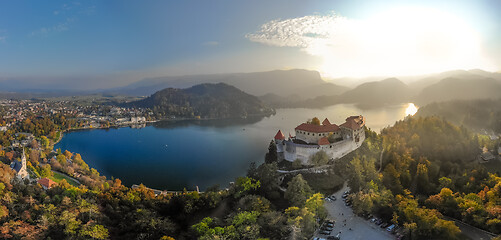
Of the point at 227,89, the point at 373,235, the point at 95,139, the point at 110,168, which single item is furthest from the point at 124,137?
the point at 227,89

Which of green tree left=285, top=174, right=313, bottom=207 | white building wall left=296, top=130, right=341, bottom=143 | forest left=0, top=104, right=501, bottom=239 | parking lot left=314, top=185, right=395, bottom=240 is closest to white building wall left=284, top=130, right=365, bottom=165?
forest left=0, top=104, right=501, bottom=239

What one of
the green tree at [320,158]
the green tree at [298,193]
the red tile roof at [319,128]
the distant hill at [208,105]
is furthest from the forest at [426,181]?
the distant hill at [208,105]

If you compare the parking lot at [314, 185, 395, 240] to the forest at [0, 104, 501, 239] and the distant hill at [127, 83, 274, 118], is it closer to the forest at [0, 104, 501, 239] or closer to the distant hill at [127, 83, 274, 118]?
the forest at [0, 104, 501, 239]

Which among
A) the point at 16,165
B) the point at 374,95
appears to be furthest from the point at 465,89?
the point at 374,95

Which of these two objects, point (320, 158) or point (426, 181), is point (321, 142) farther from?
point (426, 181)

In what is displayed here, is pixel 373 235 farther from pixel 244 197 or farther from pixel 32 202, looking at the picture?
pixel 32 202

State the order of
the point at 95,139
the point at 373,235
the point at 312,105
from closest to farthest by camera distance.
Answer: the point at 373,235 → the point at 95,139 → the point at 312,105
